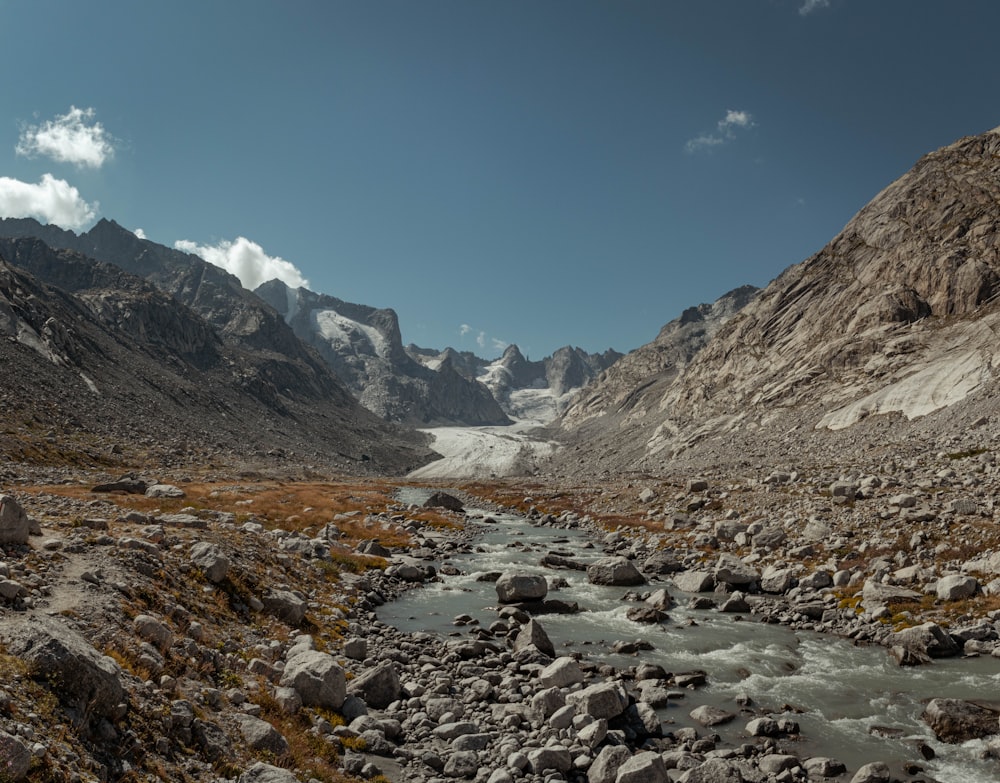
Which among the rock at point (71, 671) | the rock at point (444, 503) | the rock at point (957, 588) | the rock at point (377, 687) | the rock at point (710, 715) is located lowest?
the rock at point (444, 503)

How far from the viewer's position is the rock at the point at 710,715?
18.9 meters

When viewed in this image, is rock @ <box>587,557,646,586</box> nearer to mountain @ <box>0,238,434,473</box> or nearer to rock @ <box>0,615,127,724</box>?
rock @ <box>0,615,127,724</box>

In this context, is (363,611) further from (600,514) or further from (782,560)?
(600,514)

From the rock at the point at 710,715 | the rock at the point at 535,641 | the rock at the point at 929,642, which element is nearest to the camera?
A: the rock at the point at 710,715

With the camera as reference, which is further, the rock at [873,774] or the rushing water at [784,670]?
the rushing water at [784,670]

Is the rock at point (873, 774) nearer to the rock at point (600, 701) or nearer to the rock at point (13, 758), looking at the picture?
the rock at point (600, 701)

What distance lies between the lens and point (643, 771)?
1454cm

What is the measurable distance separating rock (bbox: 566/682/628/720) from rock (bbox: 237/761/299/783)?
9260 mm

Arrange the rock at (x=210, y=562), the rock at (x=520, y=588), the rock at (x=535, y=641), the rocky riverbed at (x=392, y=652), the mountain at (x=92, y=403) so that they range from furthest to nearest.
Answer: the mountain at (x=92, y=403) < the rock at (x=520, y=588) < the rock at (x=535, y=641) < the rock at (x=210, y=562) < the rocky riverbed at (x=392, y=652)

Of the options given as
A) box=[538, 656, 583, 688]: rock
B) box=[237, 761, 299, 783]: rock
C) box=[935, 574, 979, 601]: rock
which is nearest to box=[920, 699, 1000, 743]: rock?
box=[935, 574, 979, 601]: rock

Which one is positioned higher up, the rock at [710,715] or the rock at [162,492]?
the rock at [710,715]

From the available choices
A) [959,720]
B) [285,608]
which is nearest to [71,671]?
Answer: [285,608]

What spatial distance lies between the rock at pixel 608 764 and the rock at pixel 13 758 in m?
12.3

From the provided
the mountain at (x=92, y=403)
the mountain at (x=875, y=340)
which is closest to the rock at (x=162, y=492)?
the mountain at (x=92, y=403)
